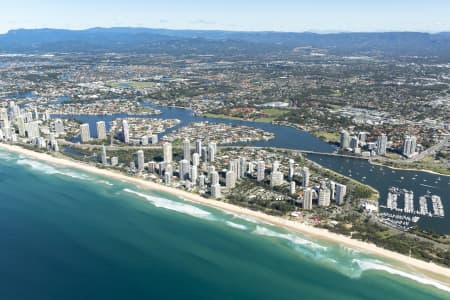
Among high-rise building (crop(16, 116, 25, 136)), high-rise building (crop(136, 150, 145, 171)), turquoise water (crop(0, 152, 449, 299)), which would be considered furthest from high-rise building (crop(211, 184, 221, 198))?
high-rise building (crop(16, 116, 25, 136))

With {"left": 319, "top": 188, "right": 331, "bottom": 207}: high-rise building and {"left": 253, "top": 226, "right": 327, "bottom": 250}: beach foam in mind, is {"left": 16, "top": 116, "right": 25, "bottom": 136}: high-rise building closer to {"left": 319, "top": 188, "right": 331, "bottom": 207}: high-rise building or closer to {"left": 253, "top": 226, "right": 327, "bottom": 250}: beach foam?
{"left": 253, "top": 226, "right": 327, "bottom": 250}: beach foam

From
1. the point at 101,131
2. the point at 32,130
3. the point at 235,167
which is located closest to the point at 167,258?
the point at 235,167

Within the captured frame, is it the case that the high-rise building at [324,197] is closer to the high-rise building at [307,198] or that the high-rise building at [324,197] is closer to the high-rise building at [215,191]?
the high-rise building at [307,198]

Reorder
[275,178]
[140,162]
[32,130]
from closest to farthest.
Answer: [275,178], [140,162], [32,130]

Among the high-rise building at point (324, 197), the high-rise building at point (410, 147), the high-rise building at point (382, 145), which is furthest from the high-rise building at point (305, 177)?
the high-rise building at point (410, 147)

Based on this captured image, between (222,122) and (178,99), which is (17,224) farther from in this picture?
(178,99)

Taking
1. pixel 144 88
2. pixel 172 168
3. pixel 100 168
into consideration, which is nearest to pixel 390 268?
pixel 172 168

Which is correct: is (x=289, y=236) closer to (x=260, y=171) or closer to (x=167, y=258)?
(x=167, y=258)
